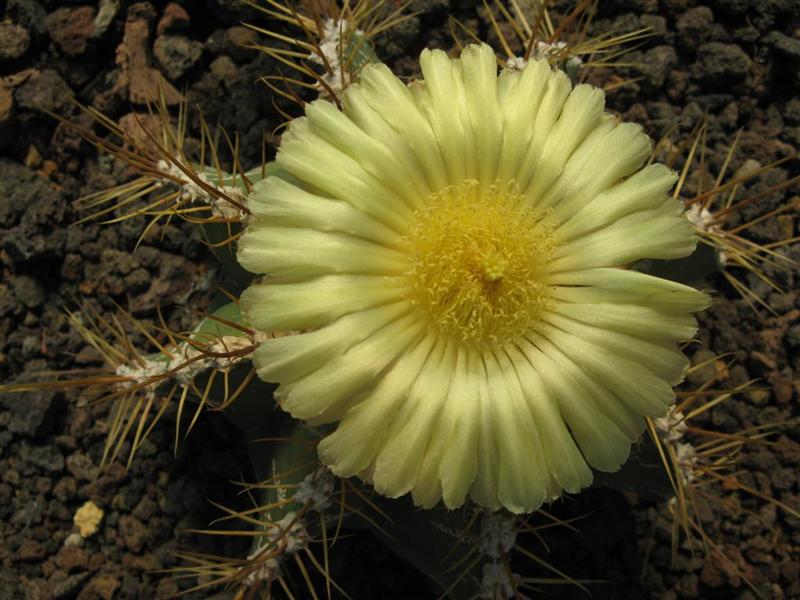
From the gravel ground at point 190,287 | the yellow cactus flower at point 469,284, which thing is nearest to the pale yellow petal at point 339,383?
the yellow cactus flower at point 469,284

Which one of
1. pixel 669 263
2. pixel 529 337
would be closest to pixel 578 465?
pixel 529 337

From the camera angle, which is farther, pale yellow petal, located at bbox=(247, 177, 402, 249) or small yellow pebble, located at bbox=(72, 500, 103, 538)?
small yellow pebble, located at bbox=(72, 500, 103, 538)

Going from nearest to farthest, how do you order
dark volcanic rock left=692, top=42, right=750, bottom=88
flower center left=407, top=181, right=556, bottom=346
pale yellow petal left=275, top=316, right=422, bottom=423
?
pale yellow petal left=275, top=316, right=422, bottom=423, flower center left=407, top=181, right=556, bottom=346, dark volcanic rock left=692, top=42, right=750, bottom=88

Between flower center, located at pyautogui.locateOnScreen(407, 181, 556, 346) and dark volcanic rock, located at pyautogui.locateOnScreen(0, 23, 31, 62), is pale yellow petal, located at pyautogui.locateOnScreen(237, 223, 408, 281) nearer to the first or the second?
flower center, located at pyautogui.locateOnScreen(407, 181, 556, 346)

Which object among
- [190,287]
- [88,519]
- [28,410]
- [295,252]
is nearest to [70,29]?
[190,287]

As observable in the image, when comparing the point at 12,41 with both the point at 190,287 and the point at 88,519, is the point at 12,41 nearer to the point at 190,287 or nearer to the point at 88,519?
the point at 190,287

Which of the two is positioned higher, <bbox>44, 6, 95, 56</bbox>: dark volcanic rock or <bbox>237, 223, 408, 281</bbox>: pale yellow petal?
<bbox>237, 223, 408, 281</bbox>: pale yellow petal

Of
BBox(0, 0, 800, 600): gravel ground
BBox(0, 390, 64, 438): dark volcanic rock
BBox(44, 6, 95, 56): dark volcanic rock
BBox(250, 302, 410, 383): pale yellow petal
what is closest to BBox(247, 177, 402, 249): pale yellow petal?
BBox(250, 302, 410, 383): pale yellow petal

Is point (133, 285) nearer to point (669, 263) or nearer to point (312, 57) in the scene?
point (312, 57)

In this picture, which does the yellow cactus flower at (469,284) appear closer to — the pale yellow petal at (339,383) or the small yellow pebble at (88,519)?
the pale yellow petal at (339,383)
